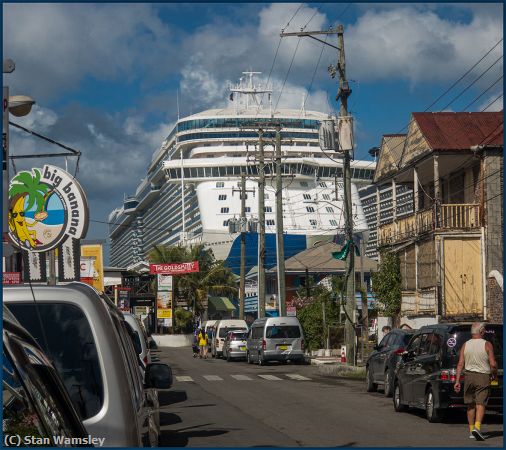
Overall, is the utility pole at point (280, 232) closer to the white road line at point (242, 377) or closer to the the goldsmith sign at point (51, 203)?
the white road line at point (242, 377)

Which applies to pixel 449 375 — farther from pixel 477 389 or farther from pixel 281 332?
pixel 281 332

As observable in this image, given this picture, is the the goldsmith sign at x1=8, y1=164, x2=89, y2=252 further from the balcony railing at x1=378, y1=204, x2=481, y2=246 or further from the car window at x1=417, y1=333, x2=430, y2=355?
the balcony railing at x1=378, y1=204, x2=481, y2=246

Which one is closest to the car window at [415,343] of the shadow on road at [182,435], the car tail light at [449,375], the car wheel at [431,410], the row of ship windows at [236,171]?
the car wheel at [431,410]

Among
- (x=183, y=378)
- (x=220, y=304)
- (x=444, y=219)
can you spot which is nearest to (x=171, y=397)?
(x=183, y=378)

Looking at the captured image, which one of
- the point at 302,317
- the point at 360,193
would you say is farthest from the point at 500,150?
the point at 360,193

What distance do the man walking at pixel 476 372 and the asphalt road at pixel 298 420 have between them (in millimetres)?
406

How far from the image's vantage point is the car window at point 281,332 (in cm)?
3772

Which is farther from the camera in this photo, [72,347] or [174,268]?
[174,268]

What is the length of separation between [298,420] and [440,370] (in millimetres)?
2405

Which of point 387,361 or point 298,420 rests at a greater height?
point 387,361

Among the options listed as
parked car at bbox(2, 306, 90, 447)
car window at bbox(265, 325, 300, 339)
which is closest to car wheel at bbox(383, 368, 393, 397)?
parked car at bbox(2, 306, 90, 447)

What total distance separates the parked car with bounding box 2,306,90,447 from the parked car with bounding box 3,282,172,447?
2.24ft

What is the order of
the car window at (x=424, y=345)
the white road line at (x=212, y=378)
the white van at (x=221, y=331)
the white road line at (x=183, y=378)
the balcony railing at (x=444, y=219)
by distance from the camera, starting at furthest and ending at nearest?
the white van at (x=221, y=331) → the balcony railing at (x=444, y=219) → the white road line at (x=212, y=378) → the white road line at (x=183, y=378) → the car window at (x=424, y=345)

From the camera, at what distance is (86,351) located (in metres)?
4.68
